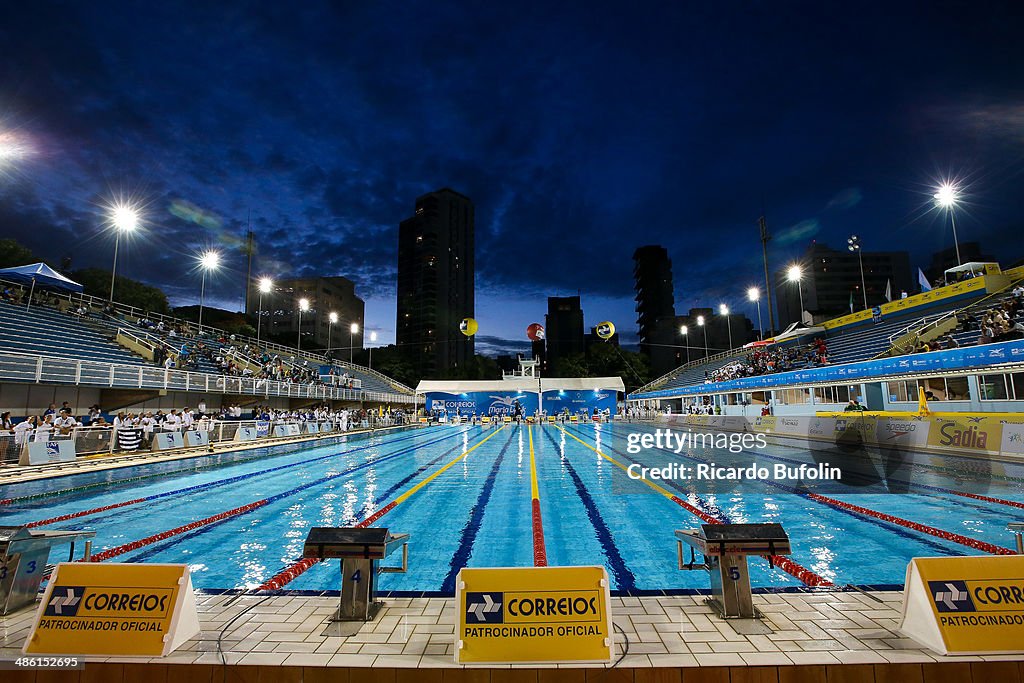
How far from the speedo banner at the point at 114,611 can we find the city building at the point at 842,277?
9652cm

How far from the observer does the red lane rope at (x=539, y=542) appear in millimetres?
4309

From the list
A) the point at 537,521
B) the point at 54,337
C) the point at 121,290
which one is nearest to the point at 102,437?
Answer: the point at 54,337

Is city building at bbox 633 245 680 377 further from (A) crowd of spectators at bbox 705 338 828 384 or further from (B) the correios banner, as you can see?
(B) the correios banner

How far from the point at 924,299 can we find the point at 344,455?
90.2ft

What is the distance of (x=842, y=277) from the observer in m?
86.7

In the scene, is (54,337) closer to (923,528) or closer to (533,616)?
(533,616)

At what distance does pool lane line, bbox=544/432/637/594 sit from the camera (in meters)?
3.81

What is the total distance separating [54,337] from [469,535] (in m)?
19.1

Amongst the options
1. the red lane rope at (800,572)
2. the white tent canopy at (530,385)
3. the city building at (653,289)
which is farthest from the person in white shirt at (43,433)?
the city building at (653,289)

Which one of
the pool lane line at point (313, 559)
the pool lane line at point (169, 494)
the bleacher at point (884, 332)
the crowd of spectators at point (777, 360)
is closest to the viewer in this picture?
the pool lane line at point (313, 559)

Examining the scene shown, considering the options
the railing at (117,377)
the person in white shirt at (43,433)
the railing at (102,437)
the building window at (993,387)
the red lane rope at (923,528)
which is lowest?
the red lane rope at (923,528)

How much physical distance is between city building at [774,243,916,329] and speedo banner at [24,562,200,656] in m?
96.5

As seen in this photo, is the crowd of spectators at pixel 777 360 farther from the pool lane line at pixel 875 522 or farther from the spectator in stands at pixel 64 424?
the spectator in stands at pixel 64 424

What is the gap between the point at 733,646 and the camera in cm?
239
